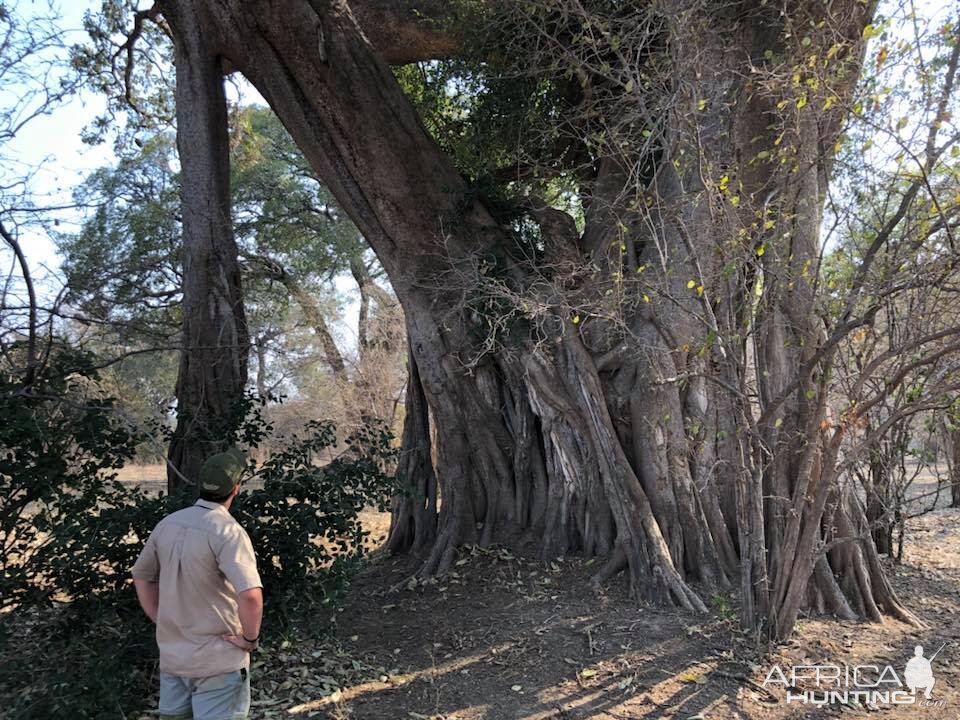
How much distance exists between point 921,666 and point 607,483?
2641 millimetres

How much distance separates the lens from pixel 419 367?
736 cm

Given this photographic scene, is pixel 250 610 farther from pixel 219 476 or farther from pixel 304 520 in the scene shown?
pixel 304 520

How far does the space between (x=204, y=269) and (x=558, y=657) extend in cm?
467

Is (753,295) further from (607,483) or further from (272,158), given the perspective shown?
(272,158)

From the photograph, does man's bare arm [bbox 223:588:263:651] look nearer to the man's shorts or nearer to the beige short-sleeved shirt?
the beige short-sleeved shirt

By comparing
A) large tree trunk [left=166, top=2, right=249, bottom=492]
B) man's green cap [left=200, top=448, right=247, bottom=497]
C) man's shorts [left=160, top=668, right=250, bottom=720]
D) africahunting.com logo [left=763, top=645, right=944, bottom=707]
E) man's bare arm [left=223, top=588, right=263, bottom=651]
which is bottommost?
africahunting.com logo [left=763, top=645, right=944, bottom=707]

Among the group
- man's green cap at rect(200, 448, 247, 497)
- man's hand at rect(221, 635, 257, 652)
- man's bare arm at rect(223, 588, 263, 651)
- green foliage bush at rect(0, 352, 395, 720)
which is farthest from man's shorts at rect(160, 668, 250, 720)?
green foliage bush at rect(0, 352, 395, 720)

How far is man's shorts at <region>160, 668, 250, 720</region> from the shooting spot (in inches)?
113

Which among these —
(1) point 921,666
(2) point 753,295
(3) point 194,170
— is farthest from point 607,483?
(3) point 194,170

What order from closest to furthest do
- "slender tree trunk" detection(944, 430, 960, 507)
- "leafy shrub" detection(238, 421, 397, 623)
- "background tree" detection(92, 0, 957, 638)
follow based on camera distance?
"leafy shrub" detection(238, 421, 397, 623)
"background tree" detection(92, 0, 957, 638)
"slender tree trunk" detection(944, 430, 960, 507)

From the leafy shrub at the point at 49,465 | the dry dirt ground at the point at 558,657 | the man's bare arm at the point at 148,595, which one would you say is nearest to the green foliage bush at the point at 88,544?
the leafy shrub at the point at 49,465

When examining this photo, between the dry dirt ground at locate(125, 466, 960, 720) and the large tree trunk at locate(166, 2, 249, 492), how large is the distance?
1.85m

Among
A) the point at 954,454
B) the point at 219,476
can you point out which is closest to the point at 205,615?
the point at 219,476

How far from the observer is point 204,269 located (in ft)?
21.4
